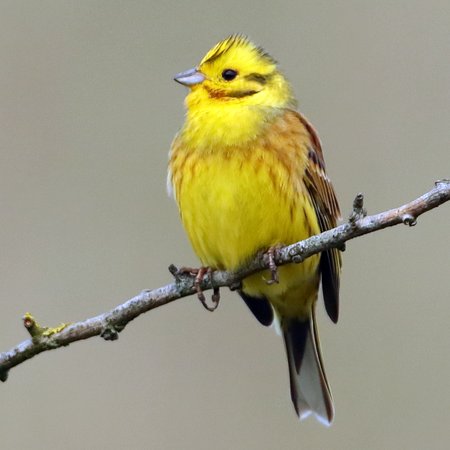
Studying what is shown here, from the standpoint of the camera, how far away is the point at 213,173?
4.05 m

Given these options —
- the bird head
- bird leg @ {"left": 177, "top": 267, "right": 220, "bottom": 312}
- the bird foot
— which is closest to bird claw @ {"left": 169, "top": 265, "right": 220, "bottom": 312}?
bird leg @ {"left": 177, "top": 267, "right": 220, "bottom": 312}

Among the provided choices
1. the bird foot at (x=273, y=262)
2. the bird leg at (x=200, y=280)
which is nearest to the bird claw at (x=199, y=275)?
the bird leg at (x=200, y=280)

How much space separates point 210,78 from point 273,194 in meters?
0.59

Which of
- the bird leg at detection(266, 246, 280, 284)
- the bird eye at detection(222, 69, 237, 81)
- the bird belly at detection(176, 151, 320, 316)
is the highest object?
the bird eye at detection(222, 69, 237, 81)

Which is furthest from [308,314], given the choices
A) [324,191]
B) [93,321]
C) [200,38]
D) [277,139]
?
[200,38]

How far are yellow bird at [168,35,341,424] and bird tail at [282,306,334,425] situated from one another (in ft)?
0.63

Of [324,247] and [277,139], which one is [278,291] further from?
[324,247]

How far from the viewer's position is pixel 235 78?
433 centimetres

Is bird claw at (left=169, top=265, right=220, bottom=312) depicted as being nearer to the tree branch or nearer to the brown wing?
the tree branch

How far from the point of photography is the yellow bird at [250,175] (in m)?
4.03

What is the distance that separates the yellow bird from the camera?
13.2ft

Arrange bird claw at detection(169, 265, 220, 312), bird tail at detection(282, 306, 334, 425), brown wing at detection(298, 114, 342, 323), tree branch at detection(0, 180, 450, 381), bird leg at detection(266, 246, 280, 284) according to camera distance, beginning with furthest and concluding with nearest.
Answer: bird tail at detection(282, 306, 334, 425)
brown wing at detection(298, 114, 342, 323)
bird leg at detection(266, 246, 280, 284)
bird claw at detection(169, 265, 220, 312)
tree branch at detection(0, 180, 450, 381)

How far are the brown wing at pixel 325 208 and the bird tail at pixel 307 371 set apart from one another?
1.06 ft

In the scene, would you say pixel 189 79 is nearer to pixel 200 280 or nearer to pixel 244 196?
pixel 244 196
